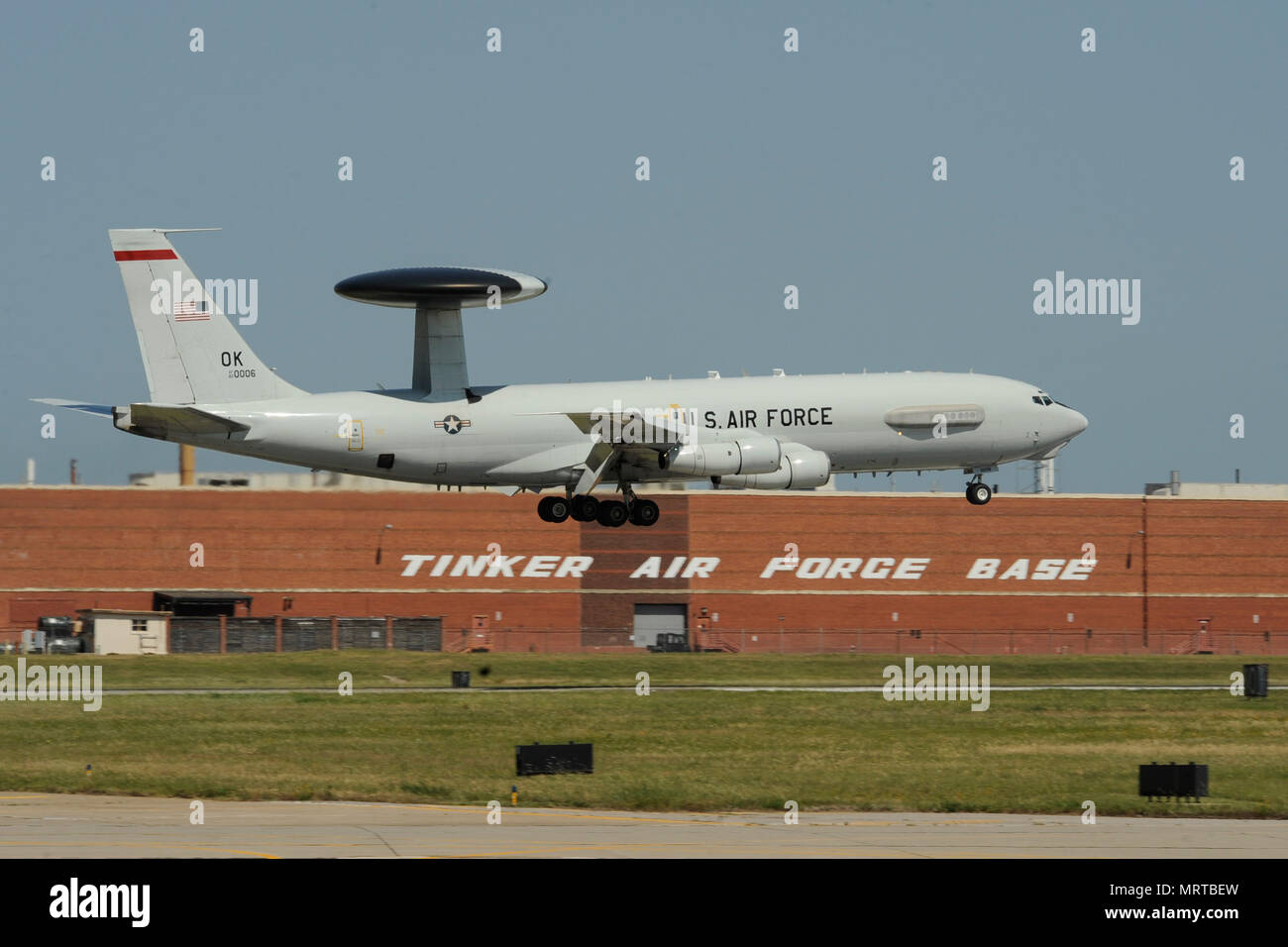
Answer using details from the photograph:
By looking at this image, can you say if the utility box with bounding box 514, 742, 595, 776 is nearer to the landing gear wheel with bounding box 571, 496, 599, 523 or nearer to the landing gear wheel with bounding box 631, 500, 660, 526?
the landing gear wheel with bounding box 631, 500, 660, 526

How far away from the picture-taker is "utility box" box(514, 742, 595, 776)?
37.2 metres

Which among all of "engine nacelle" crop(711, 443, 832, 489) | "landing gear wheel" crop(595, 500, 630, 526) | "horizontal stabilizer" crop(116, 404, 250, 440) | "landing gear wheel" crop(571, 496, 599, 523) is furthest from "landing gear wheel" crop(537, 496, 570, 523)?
"horizontal stabilizer" crop(116, 404, 250, 440)

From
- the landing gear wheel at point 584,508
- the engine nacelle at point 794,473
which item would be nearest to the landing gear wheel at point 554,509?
the landing gear wheel at point 584,508

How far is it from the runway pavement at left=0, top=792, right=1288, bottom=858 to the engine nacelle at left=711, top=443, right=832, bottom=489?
22.6 meters

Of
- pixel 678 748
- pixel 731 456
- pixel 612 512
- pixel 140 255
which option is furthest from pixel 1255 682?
pixel 140 255

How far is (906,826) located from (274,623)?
70.2 metres

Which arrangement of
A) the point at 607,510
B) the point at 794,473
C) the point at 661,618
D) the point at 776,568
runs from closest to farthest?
the point at 794,473
the point at 607,510
the point at 661,618
the point at 776,568

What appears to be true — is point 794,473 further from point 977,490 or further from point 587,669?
point 587,669

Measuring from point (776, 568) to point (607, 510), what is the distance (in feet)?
174

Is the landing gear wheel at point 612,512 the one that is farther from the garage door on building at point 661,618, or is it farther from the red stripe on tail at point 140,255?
the garage door on building at point 661,618

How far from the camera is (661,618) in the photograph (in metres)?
108

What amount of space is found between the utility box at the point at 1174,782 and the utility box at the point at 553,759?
12.0 m

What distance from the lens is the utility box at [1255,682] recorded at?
207ft
